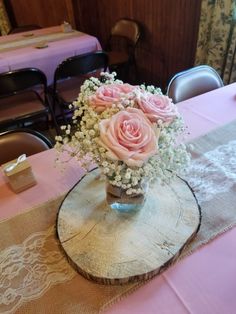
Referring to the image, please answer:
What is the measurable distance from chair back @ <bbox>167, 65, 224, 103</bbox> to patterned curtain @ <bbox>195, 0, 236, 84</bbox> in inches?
29.1

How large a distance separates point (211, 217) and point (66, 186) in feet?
1.42

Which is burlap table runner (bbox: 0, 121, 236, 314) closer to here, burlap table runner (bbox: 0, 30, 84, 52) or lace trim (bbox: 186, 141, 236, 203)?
lace trim (bbox: 186, 141, 236, 203)

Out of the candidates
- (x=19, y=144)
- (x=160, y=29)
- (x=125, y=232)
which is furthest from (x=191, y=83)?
(x=160, y=29)

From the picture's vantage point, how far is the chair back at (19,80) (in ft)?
5.90

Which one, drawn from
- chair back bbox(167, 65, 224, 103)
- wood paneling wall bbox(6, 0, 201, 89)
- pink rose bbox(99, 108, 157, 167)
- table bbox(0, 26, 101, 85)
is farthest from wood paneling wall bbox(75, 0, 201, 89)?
pink rose bbox(99, 108, 157, 167)

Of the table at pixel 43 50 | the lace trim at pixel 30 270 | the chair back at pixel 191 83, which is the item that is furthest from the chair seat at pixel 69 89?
the lace trim at pixel 30 270

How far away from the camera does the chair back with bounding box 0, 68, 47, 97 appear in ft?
5.90

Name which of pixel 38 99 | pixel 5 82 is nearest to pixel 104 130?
pixel 5 82

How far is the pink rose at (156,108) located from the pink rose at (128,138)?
0.07 ft

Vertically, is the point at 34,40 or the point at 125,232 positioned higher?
the point at 125,232

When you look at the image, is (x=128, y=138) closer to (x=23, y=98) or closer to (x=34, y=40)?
(x=23, y=98)

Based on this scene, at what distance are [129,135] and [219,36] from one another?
193cm

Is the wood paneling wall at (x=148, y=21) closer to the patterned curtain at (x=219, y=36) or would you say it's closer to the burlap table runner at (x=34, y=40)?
the patterned curtain at (x=219, y=36)

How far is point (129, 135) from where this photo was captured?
516 mm
